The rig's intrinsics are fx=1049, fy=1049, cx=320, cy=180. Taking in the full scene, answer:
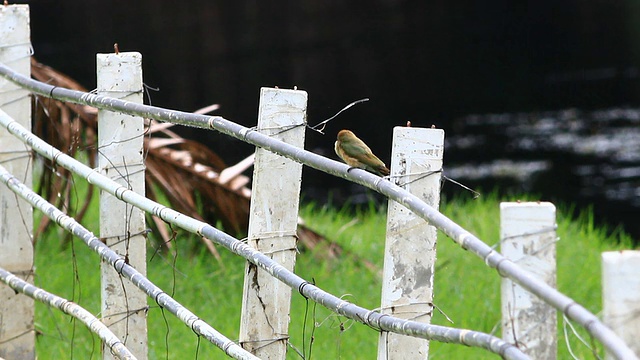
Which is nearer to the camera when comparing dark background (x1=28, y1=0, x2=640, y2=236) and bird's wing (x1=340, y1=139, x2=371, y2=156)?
bird's wing (x1=340, y1=139, x2=371, y2=156)

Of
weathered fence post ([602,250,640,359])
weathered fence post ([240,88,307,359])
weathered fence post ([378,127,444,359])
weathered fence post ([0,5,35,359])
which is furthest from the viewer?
weathered fence post ([0,5,35,359])

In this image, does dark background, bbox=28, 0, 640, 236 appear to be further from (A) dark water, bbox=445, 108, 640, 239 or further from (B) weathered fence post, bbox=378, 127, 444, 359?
(B) weathered fence post, bbox=378, 127, 444, 359

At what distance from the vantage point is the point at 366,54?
55.7 feet

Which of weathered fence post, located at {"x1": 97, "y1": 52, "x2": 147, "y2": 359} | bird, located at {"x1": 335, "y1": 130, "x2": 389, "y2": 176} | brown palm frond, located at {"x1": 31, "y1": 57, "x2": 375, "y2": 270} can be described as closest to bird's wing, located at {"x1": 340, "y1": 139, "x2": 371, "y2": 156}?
bird, located at {"x1": 335, "y1": 130, "x2": 389, "y2": 176}

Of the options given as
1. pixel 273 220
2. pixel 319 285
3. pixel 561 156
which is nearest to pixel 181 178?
pixel 319 285

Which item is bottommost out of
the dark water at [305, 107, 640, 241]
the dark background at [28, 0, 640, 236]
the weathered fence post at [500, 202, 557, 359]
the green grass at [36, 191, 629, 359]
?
the dark water at [305, 107, 640, 241]

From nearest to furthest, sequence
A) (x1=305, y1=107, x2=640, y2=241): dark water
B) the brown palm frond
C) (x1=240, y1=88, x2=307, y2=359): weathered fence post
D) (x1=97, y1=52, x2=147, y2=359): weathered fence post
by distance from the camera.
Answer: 1. (x1=240, y1=88, x2=307, y2=359): weathered fence post
2. (x1=97, y1=52, x2=147, y2=359): weathered fence post
3. the brown palm frond
4. (x1=305, y1=107, x2=640, y2=241): dark water

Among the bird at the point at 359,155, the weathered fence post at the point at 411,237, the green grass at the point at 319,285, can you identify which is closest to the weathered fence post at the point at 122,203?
the bird at the point at 359,155

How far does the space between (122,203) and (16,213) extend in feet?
2.57

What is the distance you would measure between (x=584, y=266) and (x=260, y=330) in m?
3.77

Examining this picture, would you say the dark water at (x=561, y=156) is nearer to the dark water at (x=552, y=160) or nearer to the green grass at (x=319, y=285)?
the dark water at (x=552, y=160)

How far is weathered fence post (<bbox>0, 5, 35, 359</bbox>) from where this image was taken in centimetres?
388

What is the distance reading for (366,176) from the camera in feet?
8.09

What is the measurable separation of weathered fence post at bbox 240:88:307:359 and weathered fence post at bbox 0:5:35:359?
55.6 inches
